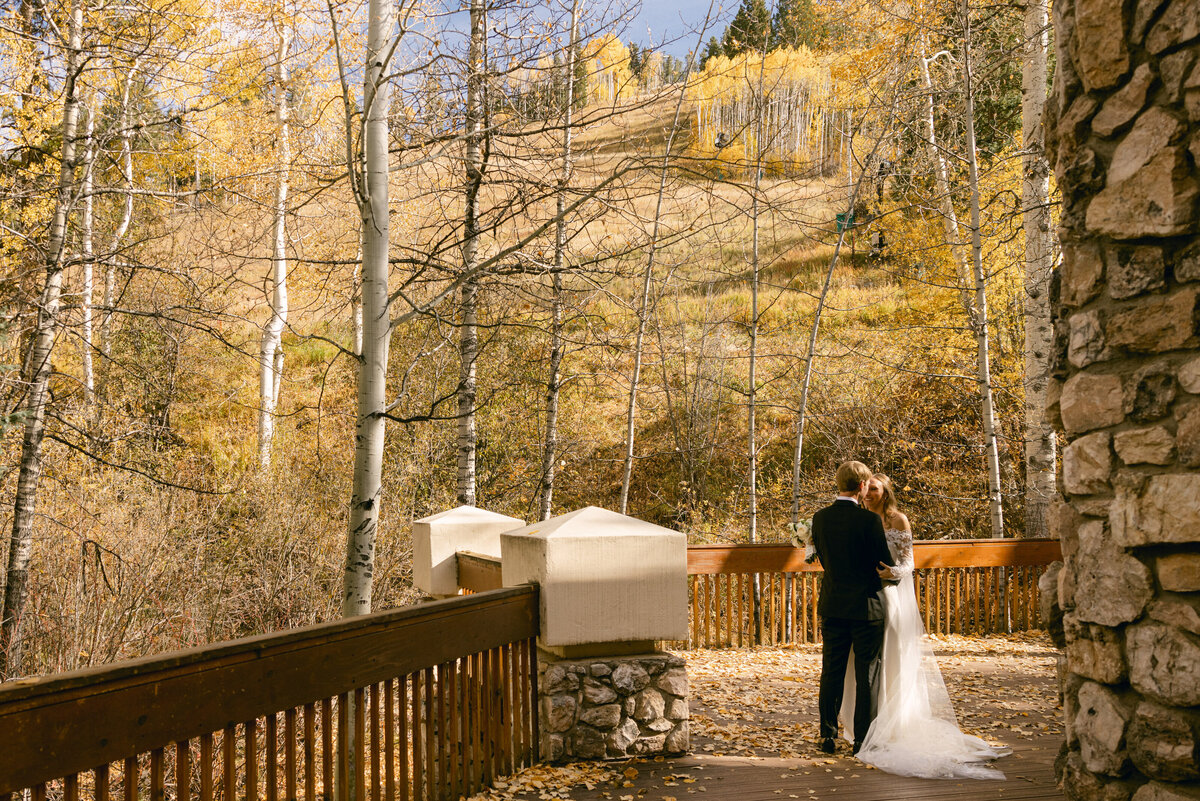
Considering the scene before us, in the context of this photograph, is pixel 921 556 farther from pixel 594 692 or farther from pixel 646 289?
pixel 594 692

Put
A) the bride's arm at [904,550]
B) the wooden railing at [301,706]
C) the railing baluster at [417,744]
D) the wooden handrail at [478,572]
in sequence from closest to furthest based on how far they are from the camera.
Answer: the wooden railing at [301,706], the railing baluster at [417,744], the bride's arm at [904,550], the wooden handrail at [478,572]

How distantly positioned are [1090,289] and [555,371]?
7382 mm

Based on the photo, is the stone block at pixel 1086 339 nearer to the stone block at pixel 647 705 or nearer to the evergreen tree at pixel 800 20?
the stone block at pixel 647 705

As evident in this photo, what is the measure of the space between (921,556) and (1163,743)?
6.72 m

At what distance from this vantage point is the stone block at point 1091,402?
3.08 metres

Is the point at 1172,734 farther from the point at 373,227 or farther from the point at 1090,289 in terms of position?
the point at 373,227

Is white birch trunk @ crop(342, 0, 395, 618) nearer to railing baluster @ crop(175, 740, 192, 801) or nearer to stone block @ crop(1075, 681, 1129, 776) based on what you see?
railing baluster @ crop(175, 740, 192, 801)

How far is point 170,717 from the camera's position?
9.01ft

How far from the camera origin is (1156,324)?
9.61 ft

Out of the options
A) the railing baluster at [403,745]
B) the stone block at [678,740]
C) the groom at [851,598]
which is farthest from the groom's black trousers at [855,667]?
the railing baluster at [403,745]

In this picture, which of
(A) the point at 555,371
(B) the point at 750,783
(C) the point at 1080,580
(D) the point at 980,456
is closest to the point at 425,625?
(B) the point at 750,783

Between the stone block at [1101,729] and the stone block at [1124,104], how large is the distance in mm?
1993

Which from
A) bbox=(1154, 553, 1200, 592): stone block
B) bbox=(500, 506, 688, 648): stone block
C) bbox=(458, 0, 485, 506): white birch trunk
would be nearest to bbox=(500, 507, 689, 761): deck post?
bbox=(500, 506, 688, 648): stone block

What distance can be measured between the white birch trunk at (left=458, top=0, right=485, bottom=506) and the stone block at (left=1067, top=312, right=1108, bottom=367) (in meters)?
3.68
